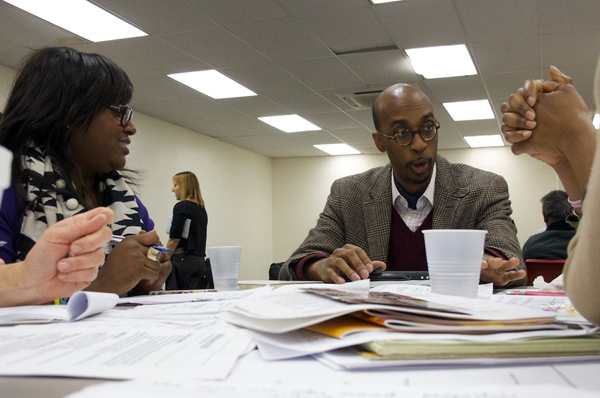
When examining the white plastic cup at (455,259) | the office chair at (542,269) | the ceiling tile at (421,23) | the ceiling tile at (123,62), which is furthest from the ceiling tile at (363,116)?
the white plastic cup at (455,259)

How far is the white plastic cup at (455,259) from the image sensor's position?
962 mm

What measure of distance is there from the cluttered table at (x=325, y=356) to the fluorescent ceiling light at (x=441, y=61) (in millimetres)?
4109

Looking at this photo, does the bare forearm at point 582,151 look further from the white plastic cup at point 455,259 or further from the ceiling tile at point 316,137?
the ceiling tile at point 316,137

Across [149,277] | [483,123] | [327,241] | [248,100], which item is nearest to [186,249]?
[248,100]

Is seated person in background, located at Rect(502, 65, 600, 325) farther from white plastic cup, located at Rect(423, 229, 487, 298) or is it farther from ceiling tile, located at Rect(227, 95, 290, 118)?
ceiling tile, located at Rect(227, 95, 290, 118)

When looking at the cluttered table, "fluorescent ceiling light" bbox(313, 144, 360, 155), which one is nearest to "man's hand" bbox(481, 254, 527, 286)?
the cluttered table

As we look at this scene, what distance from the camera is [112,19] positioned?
3.78m

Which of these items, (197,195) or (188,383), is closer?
(188,383)

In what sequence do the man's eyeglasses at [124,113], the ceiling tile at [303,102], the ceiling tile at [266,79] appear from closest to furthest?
the man's eyeglasses at [124,113] < the ceiling tile at [266,79] < the ceiling tile at [303,102]

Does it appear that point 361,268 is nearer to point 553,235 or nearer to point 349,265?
point 349,265

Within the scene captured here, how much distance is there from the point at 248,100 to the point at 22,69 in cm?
446

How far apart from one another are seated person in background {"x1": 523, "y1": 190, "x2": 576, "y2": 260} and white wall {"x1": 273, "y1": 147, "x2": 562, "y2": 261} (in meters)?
5.21

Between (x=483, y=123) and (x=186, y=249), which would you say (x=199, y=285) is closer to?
(x=186, y=249)

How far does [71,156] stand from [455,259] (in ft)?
3.82
